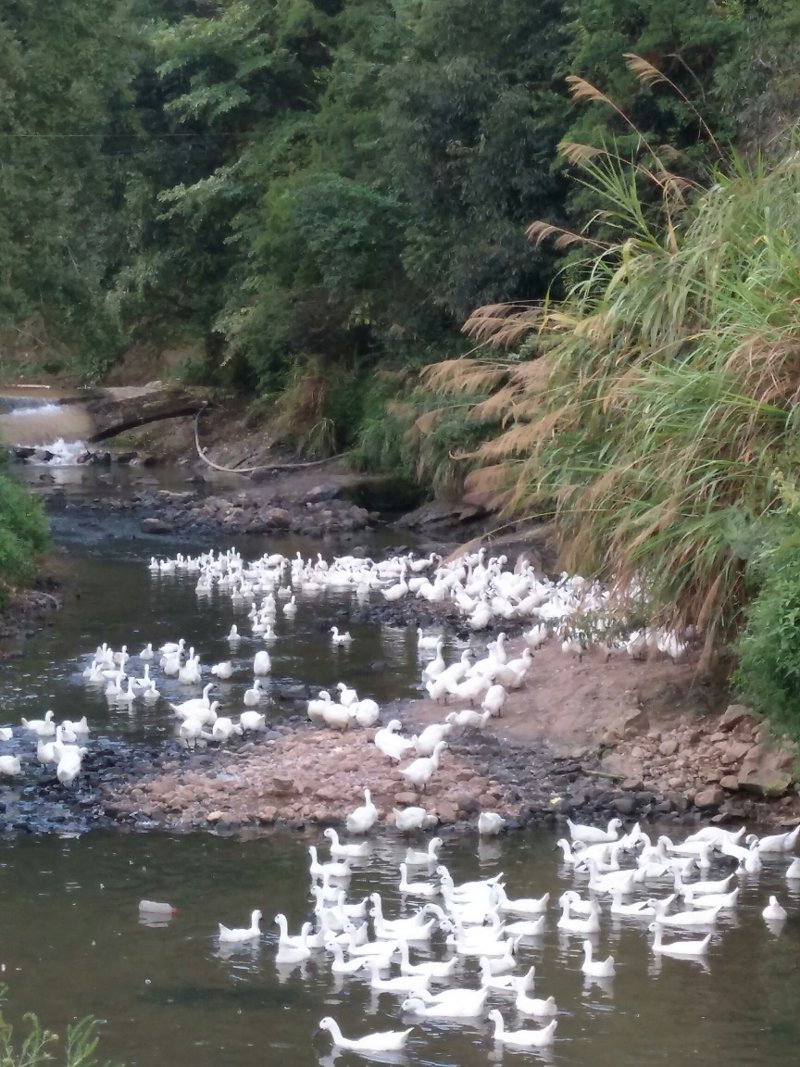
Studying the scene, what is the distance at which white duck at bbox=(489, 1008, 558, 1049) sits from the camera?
7207 millimetres

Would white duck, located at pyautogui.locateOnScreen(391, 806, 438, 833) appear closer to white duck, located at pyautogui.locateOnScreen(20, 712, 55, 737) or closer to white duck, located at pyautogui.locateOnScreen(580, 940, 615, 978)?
white duck, located at pyautogui.locateOnScreen(580, 940, 615, 978)

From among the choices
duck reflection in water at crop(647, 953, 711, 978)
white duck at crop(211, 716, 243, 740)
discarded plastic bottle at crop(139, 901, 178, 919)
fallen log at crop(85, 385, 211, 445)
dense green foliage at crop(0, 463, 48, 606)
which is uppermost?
duck reflection in water at crop(647, 953, 711, 978)

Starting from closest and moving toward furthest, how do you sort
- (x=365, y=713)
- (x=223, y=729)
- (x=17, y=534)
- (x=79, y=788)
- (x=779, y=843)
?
1. (x=779, y=843)
2. (x=79, y=788)
3. (x=223, y=729)
4. (x=365, y=713)
5. (x=17, y=534)

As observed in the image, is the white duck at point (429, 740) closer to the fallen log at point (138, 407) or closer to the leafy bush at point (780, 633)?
the leafy bush at point (780, 633)

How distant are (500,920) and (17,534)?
11.9 m

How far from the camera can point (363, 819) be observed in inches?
403

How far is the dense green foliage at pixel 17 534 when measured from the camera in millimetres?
18000

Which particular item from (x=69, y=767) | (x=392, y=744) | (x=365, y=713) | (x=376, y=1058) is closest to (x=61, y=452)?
(x=365, y=713)

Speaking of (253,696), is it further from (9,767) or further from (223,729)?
(9,767)

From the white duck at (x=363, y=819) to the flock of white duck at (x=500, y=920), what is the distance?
0.11 meters

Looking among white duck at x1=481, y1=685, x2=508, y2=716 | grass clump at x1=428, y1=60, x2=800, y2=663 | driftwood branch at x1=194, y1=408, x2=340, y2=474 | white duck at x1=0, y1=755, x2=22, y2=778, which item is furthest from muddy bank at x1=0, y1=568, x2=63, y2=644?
driftwood branch at x1=194, y1=408, x2=340, y2=474

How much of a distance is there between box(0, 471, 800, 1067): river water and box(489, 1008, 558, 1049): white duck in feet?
0.22

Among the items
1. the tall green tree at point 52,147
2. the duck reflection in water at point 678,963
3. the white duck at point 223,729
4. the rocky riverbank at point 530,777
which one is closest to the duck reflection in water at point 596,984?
the duck reflection in water at point 678,963

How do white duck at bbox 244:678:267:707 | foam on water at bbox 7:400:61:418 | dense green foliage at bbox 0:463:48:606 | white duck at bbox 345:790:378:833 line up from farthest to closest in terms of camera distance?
foam on water at bbox 7:400:61:418
dense green foliage at bbox 0:463:48:606
white duck at bbox 244:678:267:707
white duck at bbox 345:790:378:833
